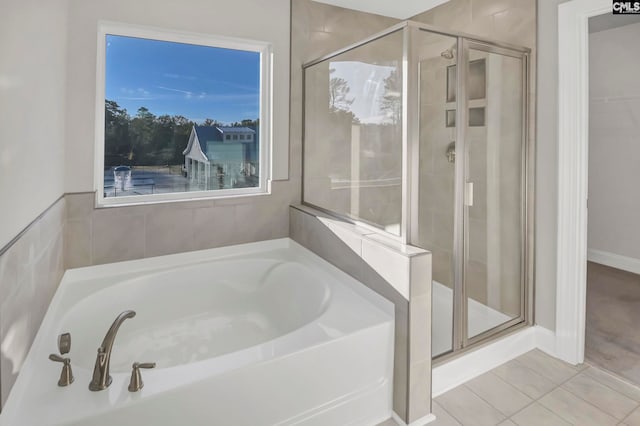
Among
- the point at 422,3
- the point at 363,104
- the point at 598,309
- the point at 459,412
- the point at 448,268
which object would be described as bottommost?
the point at 459,412

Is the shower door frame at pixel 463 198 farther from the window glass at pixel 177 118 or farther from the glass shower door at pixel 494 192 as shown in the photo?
the window glass at pixel 177 118

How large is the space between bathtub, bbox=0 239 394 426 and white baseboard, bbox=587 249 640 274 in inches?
140

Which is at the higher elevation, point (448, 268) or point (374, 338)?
point (448, 268)

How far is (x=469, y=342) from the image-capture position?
221cm

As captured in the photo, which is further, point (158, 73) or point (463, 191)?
point (158, 73)

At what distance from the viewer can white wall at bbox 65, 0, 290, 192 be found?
2.24 meters

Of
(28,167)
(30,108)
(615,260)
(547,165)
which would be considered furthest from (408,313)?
(615,260)

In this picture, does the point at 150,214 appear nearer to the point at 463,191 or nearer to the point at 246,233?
the point at 246,233

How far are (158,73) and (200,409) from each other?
2.19m

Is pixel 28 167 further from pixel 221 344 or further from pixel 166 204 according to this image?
pixel 221 344

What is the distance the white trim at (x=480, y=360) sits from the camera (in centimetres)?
203

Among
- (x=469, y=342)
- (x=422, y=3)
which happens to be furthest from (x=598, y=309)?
(x=422, y=3)

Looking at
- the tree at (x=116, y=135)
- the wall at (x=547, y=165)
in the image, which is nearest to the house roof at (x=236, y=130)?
the tree at (x=116, y=135)

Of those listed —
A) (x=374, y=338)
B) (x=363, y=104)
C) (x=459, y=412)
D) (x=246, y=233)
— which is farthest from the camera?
(x=246, y=233)
